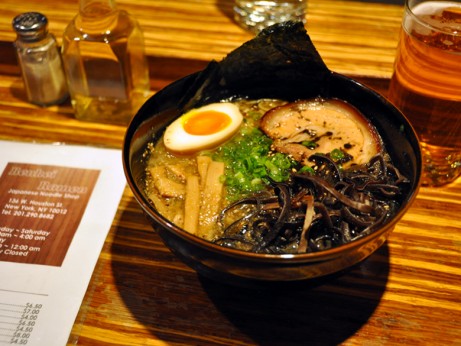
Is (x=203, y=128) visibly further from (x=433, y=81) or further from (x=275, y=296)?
(x=433, y=81)

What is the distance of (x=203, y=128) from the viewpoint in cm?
169

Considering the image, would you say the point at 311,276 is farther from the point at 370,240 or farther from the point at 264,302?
the point at 264,302

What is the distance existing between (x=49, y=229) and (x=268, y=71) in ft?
2.85

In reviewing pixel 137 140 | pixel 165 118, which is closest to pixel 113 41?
pixel 165 118

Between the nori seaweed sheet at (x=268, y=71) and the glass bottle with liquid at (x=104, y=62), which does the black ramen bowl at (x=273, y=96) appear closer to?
the nori seaweed sheet at (x=268, y=71)

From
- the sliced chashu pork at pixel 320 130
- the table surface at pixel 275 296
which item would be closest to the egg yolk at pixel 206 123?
the sliced chashu pork at pixel 320 130

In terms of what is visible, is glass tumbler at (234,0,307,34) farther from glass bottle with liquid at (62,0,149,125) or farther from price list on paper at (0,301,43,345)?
price list on paper at (0,301,43,345)

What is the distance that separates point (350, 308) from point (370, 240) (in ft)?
1.10

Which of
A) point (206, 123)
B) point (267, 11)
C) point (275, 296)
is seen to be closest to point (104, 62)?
point (206, 123)

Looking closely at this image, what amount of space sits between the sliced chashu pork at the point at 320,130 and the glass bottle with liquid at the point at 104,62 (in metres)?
0.63

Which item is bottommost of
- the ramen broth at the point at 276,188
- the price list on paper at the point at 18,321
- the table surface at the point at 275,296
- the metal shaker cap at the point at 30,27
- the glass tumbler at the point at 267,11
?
the table surface at the point at 275,296

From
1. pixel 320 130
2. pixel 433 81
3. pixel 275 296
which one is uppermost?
pixel 433 81

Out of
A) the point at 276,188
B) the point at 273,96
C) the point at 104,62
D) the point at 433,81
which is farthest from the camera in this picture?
the point at 104,62

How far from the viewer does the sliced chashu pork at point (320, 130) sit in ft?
5.22
